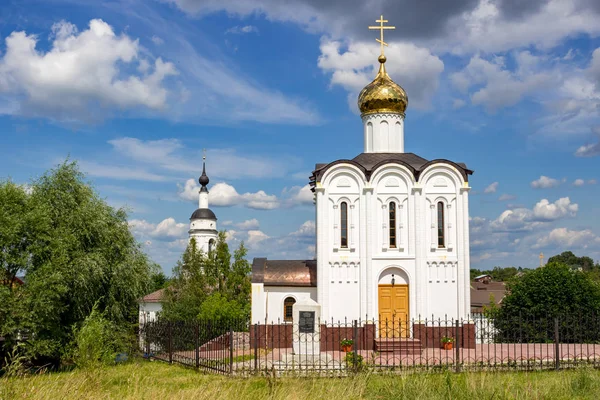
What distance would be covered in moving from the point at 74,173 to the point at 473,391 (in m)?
15.4

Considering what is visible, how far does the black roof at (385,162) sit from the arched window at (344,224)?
51.8 inches

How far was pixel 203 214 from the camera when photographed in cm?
4853

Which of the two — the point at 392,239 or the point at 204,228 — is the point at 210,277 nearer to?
the point at 204,228

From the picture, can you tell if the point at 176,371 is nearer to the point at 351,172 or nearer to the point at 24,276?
the point at 24,276

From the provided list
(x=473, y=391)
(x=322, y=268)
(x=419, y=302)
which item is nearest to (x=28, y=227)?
(x=322, y=268)

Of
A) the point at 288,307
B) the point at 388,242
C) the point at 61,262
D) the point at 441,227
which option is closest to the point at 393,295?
the point at 388,242

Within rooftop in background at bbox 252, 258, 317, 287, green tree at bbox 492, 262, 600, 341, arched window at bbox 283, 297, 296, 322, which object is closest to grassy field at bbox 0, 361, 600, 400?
rooftop in background at bbox 252, 258, 317, 287

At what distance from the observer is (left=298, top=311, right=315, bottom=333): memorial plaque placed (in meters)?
17.6

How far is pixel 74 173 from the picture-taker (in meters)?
19.6

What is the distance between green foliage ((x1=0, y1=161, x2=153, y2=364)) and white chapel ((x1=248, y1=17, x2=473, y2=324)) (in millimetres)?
4947

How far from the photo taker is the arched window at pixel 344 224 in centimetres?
2094

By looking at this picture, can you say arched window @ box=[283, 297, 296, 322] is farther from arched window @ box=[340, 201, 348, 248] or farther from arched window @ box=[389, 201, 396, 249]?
arched window @ box=[389, 201, 396, 249]

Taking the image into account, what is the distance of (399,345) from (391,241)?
3910mm

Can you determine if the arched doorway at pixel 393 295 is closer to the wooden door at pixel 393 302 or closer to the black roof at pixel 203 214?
the wooden door at pixel 393 302
